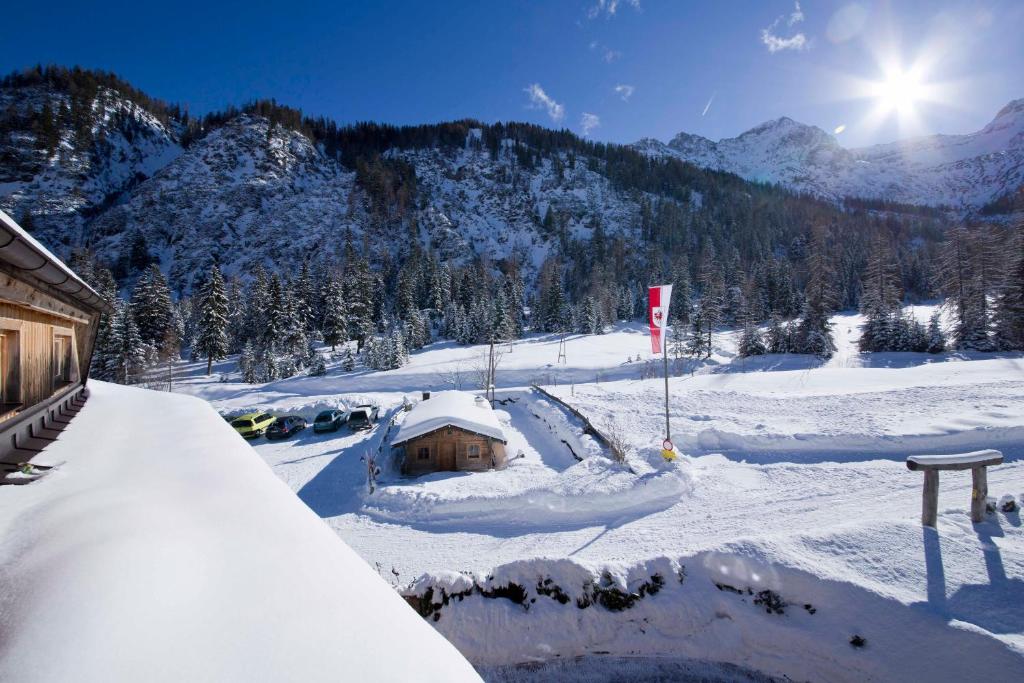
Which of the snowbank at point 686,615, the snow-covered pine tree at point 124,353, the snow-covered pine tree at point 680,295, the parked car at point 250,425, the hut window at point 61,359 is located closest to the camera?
the hut window at point 61,359

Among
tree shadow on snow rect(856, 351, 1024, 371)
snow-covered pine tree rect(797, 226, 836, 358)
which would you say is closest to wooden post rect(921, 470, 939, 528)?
tree shadow on snow rect(856, 351, 1024, 371)

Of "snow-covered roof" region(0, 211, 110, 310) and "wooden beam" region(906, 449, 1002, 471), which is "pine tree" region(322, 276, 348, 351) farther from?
"wooden beam" region(906, 449, 1002, 471)

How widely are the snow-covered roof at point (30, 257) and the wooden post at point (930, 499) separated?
432 inches

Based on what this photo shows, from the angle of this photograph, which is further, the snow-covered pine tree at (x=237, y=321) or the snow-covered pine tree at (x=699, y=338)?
the snow-covered pine tree at (x=237, y=321)

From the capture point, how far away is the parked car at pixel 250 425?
69.4 feet

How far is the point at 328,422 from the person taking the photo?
21875mm

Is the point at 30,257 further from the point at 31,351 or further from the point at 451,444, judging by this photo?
the point at 451,444

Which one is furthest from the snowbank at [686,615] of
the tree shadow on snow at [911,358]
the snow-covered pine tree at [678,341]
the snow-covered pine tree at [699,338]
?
the snow-covered pine tree at [699,338]

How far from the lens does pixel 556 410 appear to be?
22828 millimetres

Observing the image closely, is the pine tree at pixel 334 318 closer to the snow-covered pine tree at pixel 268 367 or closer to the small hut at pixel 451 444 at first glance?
the snow-covered pine tree at pixel 268 367

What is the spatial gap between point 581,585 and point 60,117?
173853 mm

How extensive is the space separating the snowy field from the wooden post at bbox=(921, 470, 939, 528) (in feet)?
0.86

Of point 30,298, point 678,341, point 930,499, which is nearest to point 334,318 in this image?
point 678,341

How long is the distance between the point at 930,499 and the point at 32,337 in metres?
12.1
